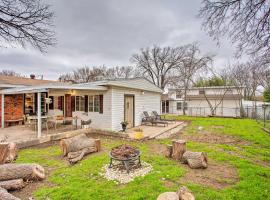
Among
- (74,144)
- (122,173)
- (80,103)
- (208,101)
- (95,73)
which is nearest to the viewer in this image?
(122,173)

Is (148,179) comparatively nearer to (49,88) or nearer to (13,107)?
(49,88)

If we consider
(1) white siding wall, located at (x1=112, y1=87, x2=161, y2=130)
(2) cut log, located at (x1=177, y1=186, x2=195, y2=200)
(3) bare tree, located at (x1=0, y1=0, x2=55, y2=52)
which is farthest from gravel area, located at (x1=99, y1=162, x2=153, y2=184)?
(1) white siding wall, located at (x1=112, y1=87, x2=161, y2=130)

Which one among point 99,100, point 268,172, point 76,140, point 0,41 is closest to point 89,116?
point 99,100

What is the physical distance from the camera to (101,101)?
33.9 feet

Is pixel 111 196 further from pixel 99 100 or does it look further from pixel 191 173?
pixel 99 100

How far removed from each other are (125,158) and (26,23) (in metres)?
5.40

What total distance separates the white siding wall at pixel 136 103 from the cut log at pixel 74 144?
148 inches

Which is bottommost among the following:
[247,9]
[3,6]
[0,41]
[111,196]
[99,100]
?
[111,196]

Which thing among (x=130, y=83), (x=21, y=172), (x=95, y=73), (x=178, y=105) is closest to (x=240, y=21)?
(x=21, y=172)

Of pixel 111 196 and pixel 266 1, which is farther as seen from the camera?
pixel 266 1

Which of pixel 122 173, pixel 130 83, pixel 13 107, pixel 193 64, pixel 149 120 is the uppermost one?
pixel 193 64

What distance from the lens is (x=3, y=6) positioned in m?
5.16

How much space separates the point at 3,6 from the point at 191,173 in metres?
7.16

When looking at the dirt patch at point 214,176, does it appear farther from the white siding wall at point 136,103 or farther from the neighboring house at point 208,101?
the neighboring house at point 208,101
